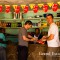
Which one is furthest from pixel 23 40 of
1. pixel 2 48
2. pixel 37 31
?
pixel 37 31

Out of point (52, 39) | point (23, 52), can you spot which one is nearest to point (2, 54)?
point (23, 52)

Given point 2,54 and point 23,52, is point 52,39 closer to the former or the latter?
point 23,52

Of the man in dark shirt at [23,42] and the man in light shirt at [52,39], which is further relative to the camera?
the man in dark shirt at [23,42]

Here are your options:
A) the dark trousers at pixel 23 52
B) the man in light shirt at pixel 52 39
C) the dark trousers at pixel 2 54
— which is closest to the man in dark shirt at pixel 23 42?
the dark trousers at pixel 23 52

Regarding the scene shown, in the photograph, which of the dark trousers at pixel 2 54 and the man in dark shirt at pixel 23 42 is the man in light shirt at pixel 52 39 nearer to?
the man in dark shirt at pixel 23 42

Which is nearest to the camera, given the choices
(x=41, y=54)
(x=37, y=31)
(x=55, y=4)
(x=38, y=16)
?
(x=41, y=54)

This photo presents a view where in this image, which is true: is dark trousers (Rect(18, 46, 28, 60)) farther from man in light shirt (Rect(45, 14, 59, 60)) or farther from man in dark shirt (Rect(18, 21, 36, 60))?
man in light shirt (Rect(45, 14, 59, 60))

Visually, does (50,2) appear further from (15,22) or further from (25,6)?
(15,22)

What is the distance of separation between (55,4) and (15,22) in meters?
2.48

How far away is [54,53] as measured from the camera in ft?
14.4

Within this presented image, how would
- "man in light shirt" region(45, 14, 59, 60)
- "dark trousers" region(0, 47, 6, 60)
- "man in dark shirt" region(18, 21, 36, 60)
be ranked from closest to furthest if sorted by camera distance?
"man in light shirt" region(45, 14, 59, 60) → "man in dark shirt" region(18, 21, 36, 60) → "dark trousers" region(0, 47, 6, 60)

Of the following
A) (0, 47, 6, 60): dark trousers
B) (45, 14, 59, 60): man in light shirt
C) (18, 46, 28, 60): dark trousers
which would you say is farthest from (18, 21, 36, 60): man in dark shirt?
(45, 14, 59, 60): man in light shirt

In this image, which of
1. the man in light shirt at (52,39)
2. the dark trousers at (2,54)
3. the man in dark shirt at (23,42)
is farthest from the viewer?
the dark trousers at (2,54)

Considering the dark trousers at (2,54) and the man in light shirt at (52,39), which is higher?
the man in light shirt at (52,39)
